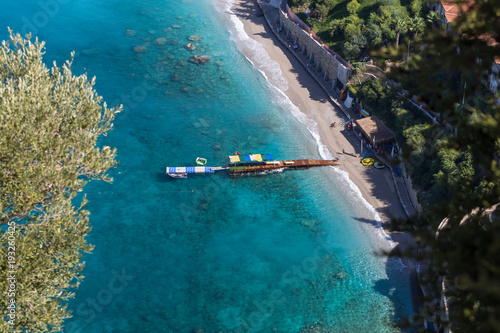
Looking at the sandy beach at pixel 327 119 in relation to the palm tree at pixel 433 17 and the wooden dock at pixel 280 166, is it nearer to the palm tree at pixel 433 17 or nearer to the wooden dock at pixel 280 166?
the wooden dock at pixel 280 166

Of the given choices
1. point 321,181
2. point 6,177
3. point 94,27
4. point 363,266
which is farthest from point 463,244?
point 94,27

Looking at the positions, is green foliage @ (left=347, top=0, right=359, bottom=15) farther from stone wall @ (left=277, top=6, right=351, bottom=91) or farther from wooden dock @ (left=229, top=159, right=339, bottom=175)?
wooden dock @ (left=229, top=159, right=339, bottom=175)

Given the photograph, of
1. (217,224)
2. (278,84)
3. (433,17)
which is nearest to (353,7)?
(433,17)

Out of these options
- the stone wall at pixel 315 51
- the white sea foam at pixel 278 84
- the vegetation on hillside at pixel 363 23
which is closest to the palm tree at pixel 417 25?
the vegetation on hillside at pixel 363 23

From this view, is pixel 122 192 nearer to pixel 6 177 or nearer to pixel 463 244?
pixel 6 177

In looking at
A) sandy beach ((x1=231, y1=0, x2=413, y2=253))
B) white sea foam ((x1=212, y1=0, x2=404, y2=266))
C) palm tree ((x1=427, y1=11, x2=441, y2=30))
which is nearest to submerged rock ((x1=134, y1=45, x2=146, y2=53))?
white sea foam ((x1=212, y1=0, x2=404, y2=266))

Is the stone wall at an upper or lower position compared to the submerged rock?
upper
